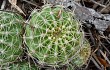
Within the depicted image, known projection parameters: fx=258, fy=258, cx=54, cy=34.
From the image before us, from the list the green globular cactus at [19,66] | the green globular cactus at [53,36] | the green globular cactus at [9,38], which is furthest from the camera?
the green globular cactus at [19,66]

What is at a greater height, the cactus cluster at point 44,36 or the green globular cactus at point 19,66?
the cactus cluster at point 44,36

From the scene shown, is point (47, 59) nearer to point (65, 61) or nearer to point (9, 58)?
point (65, 61)

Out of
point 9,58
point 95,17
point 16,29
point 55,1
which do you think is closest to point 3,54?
point 9,58

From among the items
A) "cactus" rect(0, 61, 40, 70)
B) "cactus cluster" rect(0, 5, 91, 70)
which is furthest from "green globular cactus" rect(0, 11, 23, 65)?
"cactus" rect(0, 61, 40, 70)

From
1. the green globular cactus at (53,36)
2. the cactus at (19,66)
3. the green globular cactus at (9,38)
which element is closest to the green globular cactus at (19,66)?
the cactus at (19,66)

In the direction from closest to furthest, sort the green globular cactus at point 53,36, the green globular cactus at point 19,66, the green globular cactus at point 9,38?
the green globular cactus at point 53,36, the green globular cactus at point 9,38, the green globular cactus at point 19,66

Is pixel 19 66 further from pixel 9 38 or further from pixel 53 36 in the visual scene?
pixel 53 36

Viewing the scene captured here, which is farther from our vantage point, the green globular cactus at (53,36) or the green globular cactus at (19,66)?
the green globular cactus at (19,66)

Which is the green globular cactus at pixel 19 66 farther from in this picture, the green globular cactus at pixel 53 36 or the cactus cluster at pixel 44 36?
the green globular cactus at pixel 53 36
